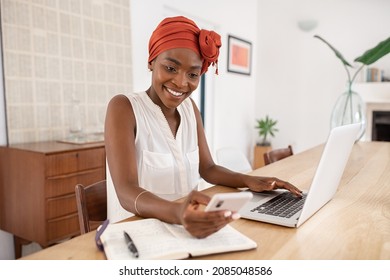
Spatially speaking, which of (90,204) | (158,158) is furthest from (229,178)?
(90,204)

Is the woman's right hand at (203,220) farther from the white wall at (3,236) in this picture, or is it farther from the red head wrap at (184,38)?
the white wall at (3,236)

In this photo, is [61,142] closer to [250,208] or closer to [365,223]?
[250,208]

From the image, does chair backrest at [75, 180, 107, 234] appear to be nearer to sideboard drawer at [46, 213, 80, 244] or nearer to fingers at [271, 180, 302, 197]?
fingers at [271, 180, 302, 197]

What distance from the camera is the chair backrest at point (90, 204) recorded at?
1.16 m

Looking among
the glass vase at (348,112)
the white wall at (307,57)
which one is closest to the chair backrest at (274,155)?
the glass vase at (348,112)

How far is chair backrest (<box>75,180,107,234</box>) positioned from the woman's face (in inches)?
15.9

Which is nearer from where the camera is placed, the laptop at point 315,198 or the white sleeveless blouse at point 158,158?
the laptop at point 315,198

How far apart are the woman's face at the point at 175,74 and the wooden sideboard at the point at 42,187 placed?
1.22 metres

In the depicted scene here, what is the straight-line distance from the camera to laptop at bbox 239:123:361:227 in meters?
0.88

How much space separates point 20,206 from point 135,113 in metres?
1.53

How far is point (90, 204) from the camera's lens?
123 cm

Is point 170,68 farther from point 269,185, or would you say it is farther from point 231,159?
point 231,159

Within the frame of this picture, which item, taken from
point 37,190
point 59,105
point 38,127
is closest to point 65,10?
point 59,105

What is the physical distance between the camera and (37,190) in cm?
227
